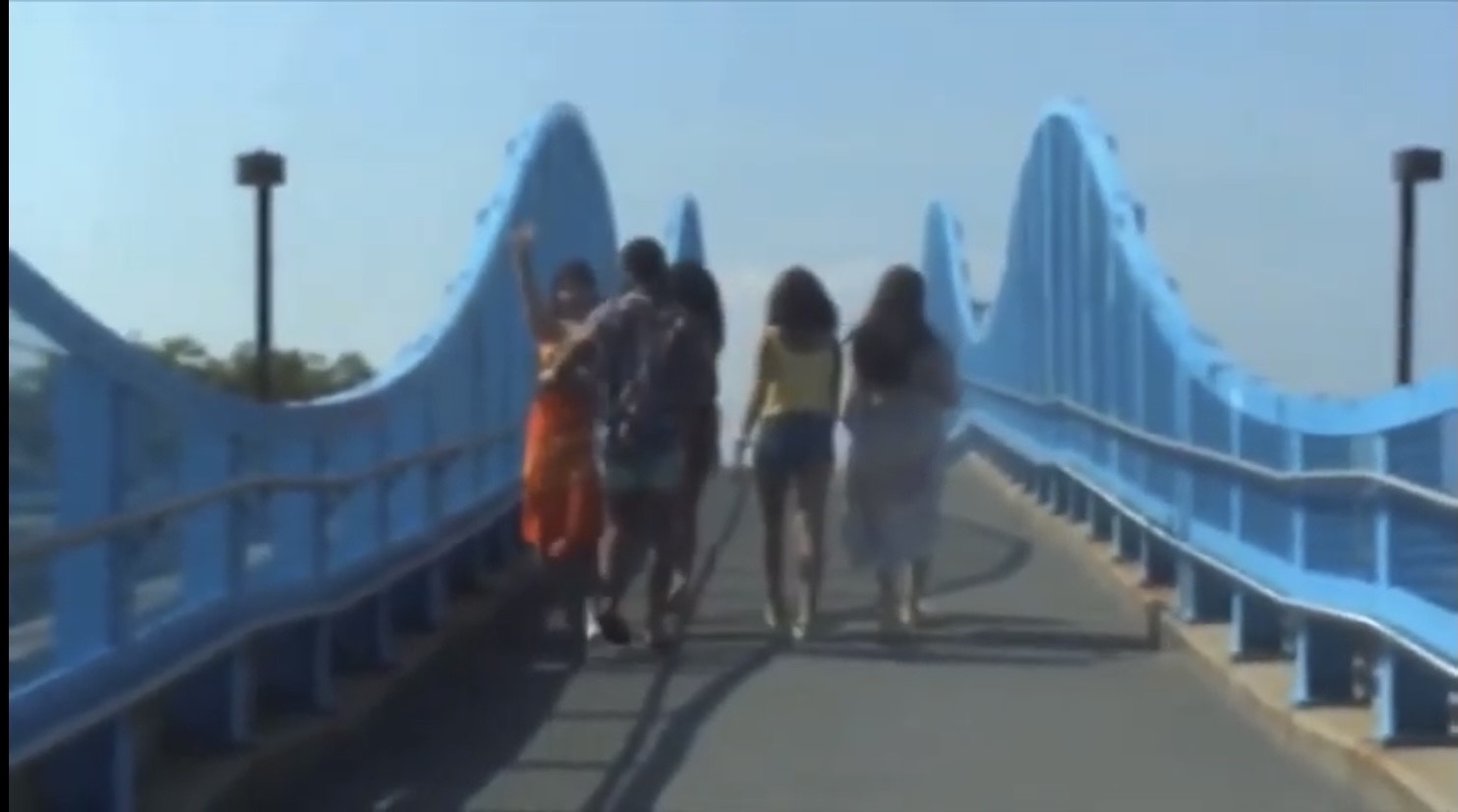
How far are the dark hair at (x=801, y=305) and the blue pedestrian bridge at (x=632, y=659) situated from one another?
4.42 ft

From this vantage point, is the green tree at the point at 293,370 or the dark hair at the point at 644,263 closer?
the dark hair at the point at 644,263

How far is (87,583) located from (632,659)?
228 inches

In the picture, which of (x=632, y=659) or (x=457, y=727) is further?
(x=632, y=659)

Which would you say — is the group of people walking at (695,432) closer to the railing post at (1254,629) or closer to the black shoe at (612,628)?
the black shoe at (612,628)

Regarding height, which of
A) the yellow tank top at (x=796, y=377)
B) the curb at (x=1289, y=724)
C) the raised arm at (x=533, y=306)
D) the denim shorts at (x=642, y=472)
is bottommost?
the curb at (x=1289, y=724)

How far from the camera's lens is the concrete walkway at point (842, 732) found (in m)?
11.0

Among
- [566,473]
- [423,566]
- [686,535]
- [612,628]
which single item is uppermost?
[566,473]

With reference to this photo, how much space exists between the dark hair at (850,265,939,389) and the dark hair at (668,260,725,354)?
2.19ft

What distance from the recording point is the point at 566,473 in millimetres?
15195

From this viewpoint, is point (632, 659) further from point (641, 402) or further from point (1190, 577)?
point (1190, 577)

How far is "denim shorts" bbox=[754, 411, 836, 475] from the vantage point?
50.9 ft

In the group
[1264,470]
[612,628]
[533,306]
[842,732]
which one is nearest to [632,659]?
[612,628]

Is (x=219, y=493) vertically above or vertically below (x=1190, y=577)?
above

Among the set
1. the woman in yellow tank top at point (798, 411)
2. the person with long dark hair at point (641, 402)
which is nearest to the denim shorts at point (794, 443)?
the woman in yellow tank top at point (798, 411)
